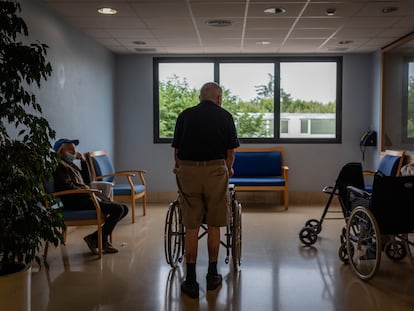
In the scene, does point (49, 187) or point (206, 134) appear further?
point (49, 187)

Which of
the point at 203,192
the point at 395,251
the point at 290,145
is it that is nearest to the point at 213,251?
the point at 203,192

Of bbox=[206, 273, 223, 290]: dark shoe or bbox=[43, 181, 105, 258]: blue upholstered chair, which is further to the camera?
bbox=[43, 181, 105, 258]: blue upholstered chair

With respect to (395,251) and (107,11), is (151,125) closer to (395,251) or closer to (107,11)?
(107,11)

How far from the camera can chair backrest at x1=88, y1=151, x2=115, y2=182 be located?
19.6 feet

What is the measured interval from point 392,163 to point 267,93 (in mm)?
2407

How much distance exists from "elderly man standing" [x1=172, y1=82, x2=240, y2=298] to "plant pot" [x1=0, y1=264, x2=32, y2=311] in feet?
3.68

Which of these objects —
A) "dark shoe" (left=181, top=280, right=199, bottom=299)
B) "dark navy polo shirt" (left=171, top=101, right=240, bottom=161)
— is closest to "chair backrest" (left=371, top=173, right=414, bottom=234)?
"dark navy polo shirt" (left=171, top=101, right=240, bottom=161)

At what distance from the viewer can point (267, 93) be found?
7551 mm

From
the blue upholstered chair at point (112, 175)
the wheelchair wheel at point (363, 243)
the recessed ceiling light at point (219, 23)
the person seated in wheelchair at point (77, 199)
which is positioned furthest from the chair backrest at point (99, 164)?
the wheelchair wheel at point (363, 243)

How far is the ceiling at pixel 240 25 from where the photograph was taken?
4.53 m

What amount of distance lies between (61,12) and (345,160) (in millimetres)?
4819

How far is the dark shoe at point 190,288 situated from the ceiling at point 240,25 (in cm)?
259

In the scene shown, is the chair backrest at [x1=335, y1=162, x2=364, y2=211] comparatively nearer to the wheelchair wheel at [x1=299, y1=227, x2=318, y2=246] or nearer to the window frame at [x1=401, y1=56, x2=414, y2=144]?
the wheelchair wheel at [x1=299, y1=227, x2=318, y2=246]

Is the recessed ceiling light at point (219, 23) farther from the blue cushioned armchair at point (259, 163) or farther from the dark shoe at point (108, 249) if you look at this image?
the dark shoe at point (108, 249)
